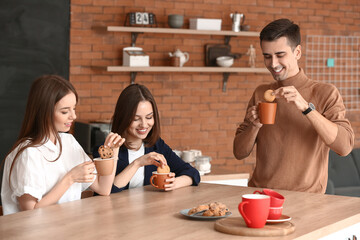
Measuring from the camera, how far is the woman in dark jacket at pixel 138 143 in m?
2.64

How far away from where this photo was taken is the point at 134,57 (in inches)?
211

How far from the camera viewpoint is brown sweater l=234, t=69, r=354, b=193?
268 centimetres

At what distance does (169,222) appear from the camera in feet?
6.49

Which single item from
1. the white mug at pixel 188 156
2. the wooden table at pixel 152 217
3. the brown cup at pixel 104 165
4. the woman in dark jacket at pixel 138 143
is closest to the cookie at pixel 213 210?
the wooden table at pixel 152 217

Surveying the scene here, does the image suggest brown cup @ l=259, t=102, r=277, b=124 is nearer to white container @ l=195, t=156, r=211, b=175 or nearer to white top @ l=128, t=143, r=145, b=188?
white top @ l=128, t=143, r=145, b=188

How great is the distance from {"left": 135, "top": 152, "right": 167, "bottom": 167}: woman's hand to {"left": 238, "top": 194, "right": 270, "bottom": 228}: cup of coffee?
81cm

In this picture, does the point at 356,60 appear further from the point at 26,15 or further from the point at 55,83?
the point at 55,83

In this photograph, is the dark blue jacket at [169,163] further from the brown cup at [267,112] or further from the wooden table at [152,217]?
the brown cup at [267,112]

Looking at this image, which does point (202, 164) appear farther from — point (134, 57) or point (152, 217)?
point (152, 217)

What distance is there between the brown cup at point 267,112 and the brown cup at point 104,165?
0.72m

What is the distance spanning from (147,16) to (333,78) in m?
2.36

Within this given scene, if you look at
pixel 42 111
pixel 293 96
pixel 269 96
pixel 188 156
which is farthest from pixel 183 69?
pixel 42 111

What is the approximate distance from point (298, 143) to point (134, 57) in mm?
2884

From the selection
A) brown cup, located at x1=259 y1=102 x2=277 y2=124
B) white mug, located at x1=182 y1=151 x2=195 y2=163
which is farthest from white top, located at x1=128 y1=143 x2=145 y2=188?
white mug, located at x1=182 y1=151 x2=195 y2=163
